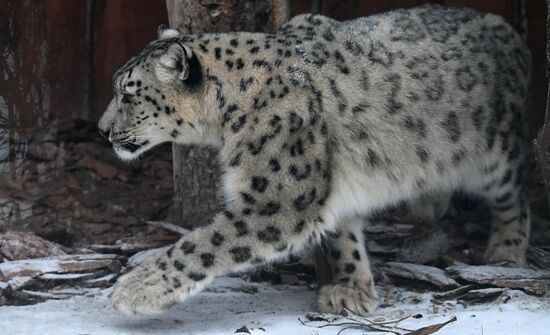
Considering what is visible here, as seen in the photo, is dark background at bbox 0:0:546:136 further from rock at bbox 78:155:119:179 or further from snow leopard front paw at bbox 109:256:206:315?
snow leopard front paw at bbox 109:256:206:315

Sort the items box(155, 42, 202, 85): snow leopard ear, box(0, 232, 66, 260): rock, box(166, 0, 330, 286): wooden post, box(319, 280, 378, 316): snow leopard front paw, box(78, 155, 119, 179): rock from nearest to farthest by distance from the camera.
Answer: box(155, 42, 202, 85): snow leopard ear → box(319, 280, 378, 316): snow leopard front paw → box(166, 0, 330, 286): wooden post → box(0, 232, 66, 260): rock → box(78, 155, 119, 179): rock

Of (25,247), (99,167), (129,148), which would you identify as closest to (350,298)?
(129,148)

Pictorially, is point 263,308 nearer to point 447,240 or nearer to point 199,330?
point 199,330

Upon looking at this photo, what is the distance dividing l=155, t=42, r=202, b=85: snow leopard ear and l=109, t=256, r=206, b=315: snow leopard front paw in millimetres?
989

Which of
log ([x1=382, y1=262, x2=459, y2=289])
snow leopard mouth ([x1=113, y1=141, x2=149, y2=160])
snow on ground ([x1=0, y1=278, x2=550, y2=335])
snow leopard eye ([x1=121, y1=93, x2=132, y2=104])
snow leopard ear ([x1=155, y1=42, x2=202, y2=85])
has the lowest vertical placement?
snow on ground ([x1=0, y1=278, x2=550, y2=335])

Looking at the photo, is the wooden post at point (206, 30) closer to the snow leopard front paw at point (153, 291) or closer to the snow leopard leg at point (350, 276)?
the snow leopard leg at point (350, 276)

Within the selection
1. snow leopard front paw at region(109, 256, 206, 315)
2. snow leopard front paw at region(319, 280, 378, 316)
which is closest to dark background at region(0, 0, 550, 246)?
snow leopard front paw at region(319, 280, 378, 316)


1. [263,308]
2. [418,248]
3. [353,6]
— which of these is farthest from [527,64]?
[263,308]

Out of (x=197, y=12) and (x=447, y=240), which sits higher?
(x=197, y=12)

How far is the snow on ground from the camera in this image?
487 cm

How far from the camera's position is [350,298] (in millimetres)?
5375

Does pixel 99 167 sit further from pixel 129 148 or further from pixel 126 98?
pixel 126 98

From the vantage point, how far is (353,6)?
7527 mm

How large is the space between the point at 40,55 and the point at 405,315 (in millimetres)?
3815
